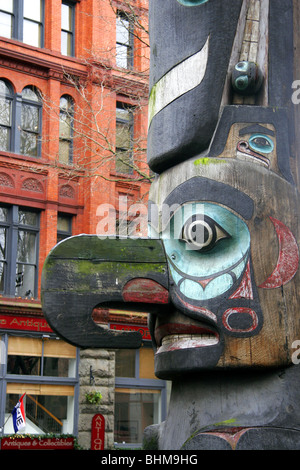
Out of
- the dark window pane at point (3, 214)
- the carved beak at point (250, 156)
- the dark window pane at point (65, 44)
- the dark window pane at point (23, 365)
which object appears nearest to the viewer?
the carved beak at point (250, 156)

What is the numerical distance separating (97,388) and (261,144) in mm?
14446

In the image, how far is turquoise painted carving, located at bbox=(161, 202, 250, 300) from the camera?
3.97 metres

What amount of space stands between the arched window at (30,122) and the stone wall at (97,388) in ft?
18.8

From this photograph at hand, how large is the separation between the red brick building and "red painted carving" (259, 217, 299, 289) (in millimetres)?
13064

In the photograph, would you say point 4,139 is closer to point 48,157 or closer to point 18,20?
point 48,157

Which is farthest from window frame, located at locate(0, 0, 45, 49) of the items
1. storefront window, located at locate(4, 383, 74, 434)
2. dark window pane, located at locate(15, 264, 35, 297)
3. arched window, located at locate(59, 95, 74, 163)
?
storefront window, located at locate(4, 383, 74, 434)

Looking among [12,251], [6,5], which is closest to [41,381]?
[12,251]

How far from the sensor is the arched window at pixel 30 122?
18.9 meters

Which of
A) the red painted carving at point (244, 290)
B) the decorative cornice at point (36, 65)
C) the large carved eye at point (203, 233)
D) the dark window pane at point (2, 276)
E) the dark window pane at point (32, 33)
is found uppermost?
the dark window pane at point (32, 33)

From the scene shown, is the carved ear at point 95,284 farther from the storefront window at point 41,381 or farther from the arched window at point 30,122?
the arched window at point 30,122

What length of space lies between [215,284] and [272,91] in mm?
1324

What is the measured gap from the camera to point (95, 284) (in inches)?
154

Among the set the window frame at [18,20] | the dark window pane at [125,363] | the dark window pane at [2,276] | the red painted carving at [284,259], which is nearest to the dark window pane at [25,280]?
the dark window pane at [2,276]

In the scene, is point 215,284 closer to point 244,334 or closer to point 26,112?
point 244,334
